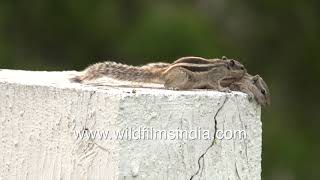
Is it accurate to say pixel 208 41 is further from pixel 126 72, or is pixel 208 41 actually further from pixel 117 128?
pixel 117 128

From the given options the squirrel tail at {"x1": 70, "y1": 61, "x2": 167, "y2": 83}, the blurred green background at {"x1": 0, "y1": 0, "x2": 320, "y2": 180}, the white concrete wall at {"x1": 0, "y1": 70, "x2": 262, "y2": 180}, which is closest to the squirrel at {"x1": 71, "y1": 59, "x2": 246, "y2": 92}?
the squirrel tail at {"x1": 70, "y1": 61, "x2": 167, "y2": 83}

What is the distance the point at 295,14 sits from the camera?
29.1ft

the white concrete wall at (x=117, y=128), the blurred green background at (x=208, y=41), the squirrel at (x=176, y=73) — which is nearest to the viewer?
the white concrete wall at (x=117, y=128)

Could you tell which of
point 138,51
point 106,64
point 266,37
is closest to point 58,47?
point 138,51

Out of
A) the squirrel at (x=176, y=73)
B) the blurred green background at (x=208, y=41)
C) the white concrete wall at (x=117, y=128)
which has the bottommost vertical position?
the white concrete wall at (x=117, y=128)

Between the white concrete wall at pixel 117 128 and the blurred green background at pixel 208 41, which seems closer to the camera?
the white concrete wall at pixel 117 128

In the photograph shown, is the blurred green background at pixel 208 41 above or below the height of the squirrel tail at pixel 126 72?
above

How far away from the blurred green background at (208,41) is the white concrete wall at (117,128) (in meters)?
4.89

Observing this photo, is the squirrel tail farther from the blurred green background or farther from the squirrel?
the blurred green background

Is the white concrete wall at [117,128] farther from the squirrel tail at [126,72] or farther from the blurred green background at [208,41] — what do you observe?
the blurred green background at [208,41]

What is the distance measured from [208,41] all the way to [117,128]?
566 centimetres

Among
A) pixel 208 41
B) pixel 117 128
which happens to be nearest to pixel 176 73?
pixel 117 128

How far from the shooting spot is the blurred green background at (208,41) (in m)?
7.72

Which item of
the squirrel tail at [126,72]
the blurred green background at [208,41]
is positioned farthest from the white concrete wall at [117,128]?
the blurred green background at [208,41]
